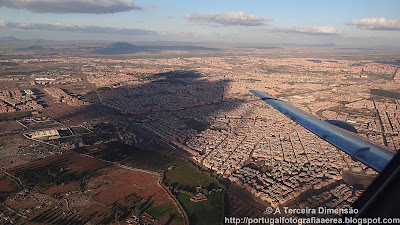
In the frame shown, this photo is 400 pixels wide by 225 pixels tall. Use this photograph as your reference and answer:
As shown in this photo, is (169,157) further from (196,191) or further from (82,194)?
(82,194)

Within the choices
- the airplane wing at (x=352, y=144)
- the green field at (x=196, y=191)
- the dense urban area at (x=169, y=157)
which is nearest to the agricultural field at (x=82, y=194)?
the dense urban area at (x=169, y=157)

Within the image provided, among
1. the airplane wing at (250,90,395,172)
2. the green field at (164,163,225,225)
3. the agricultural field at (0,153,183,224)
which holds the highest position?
the airplane wing at (250,90,395,172)

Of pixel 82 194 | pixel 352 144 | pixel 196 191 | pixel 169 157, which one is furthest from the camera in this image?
pixel 169 157

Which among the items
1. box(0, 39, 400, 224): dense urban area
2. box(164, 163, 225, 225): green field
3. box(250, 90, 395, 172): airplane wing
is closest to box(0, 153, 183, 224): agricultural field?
box(0, 39, 400, 224): dense urban area

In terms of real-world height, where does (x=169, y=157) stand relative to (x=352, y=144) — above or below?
below

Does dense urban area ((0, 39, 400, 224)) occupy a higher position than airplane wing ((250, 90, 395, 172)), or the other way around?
airplane wing ((250, 90, 395, 172))

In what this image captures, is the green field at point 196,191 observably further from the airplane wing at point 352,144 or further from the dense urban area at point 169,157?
the airplane wing at point 352,144

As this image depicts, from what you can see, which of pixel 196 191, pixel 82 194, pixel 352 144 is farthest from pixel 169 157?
pixel 352 144

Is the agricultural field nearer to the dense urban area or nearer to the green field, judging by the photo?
the dense urban area
